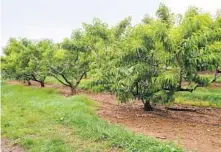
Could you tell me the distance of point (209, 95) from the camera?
18.3m

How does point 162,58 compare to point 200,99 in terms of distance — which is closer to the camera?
point 162,58

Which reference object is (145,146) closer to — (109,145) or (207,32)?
(109,145)

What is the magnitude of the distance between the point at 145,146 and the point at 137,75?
4211mm

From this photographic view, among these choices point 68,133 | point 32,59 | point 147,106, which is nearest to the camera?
point 68,133

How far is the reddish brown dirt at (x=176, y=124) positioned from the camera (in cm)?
832

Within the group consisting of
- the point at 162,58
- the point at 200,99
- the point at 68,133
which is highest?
the point at 162,58

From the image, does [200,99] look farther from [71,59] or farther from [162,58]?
[71,59]

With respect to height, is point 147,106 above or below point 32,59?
below

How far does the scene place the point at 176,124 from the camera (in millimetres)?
10906

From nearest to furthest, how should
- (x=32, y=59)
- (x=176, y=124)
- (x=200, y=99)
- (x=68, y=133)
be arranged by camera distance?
(x=68, y=133)
(x=176, y=124)
(x=200, y=99)
(x=32, y=59)

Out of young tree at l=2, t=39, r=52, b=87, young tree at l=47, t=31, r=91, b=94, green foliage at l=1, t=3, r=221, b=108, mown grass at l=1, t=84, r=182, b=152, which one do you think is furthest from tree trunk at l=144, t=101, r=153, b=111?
young tree at l=2, t=39, r=52, b=87

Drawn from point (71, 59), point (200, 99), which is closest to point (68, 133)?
point (200, 99)

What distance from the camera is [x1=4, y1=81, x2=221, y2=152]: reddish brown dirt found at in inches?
328

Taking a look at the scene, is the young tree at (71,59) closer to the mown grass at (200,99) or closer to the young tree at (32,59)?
the young tree at (32,59)
